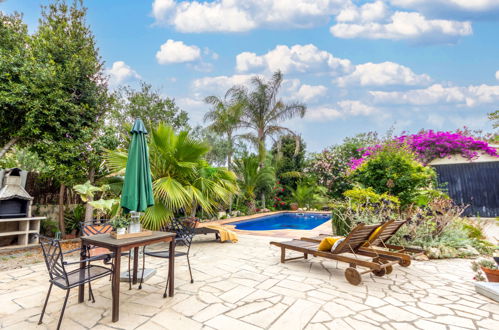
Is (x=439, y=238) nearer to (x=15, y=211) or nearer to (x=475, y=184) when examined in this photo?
(x=475, y=184)

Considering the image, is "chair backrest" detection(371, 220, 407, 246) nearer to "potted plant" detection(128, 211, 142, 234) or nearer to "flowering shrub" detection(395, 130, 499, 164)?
"potted plant" detection(128, 211, 142, 234)

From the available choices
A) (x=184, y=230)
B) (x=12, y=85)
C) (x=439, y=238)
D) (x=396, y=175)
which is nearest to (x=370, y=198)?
(x=396, y=175)

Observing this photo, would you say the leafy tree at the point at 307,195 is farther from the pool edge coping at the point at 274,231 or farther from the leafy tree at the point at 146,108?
the leafy tree at the point at 146,108

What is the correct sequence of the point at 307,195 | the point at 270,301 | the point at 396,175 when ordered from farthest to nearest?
the point at 307,195 < the point at 396,175 < the point at 270,301

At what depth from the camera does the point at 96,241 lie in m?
2.76

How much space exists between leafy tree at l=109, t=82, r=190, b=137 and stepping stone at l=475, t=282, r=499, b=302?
37.8 feet

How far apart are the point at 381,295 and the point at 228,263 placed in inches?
95.6

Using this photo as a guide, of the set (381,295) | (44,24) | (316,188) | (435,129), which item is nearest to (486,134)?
(435,129)

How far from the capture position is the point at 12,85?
549 cm

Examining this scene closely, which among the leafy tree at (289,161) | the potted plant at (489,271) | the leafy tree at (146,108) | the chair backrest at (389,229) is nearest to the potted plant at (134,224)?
the chair backrest at (389,229)

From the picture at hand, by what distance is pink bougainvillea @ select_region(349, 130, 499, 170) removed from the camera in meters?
10.3

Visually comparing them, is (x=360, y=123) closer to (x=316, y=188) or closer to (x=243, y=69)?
(x=316, y=188)

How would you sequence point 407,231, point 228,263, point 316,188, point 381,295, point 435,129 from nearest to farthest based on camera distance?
→ point 381,295 → point 228,263 → point 407,231 → point 435,129 → point 316,188

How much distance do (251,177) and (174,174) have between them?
7.10 m
